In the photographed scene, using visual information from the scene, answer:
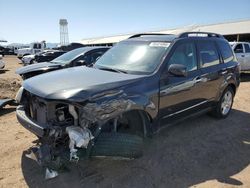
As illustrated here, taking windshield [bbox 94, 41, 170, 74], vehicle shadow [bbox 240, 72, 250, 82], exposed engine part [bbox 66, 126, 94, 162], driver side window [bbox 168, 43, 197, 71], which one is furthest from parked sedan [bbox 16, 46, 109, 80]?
vehicle shadow [bbox 240, 72, 250, 82]

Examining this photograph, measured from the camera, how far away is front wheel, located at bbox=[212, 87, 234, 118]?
6.38 m

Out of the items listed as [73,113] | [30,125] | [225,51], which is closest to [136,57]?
[73,113]

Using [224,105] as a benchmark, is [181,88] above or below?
above

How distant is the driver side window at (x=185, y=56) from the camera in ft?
15.7

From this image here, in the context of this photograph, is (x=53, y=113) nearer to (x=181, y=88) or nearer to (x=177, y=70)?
(x=177, y=70)

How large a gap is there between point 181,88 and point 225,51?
87.5 inches

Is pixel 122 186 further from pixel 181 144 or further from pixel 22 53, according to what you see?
pixel 22 53

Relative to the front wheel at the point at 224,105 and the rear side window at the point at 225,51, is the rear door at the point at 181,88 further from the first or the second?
the rear side window at the point at 225,51

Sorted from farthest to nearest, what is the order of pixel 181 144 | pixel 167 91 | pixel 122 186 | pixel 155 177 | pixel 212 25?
pixel 212 25 → pixel 181 144 → pixel 167 91 → pixel 155 177 → pixel 122 186

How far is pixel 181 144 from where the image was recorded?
507 centimetres

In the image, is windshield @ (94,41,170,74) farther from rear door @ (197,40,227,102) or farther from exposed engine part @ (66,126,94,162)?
exposed engine part @ (66,126,94,162)

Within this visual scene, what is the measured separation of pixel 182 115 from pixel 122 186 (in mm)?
1953

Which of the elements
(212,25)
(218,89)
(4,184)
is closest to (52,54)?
(218,89)

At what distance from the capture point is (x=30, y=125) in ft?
12.8
